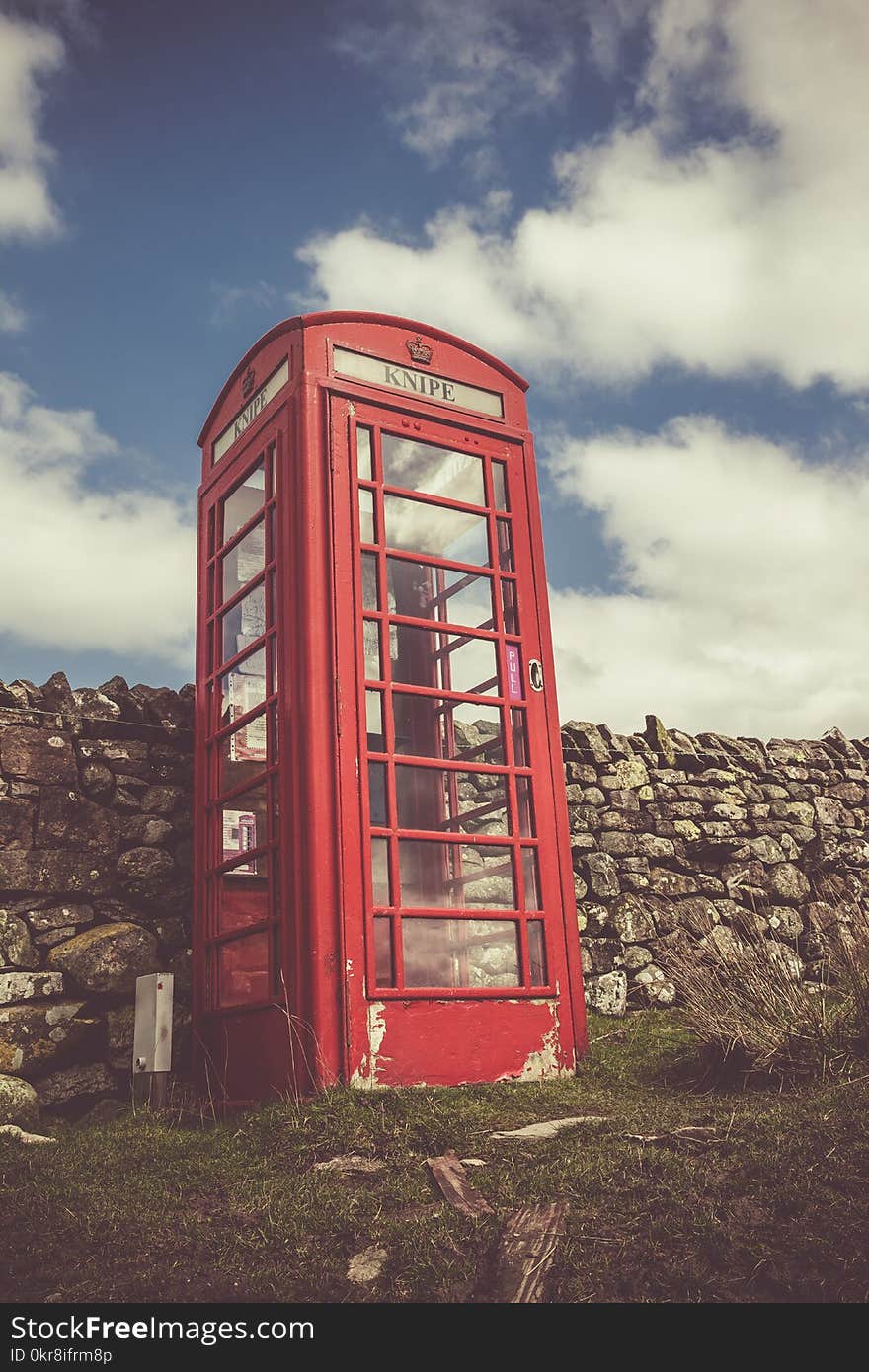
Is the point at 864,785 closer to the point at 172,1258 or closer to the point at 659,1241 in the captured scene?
the point at 659,1241

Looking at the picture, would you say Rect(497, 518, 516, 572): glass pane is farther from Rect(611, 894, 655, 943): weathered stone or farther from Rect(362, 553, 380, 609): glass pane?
Rect(611, 894, 655, 943): weathered stone

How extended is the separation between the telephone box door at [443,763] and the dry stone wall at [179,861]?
3.72ft

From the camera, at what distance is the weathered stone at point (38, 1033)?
15.3 ft

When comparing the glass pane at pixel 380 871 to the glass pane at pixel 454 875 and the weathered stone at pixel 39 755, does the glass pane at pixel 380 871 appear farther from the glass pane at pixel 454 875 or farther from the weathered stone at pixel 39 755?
the weathered stone at pixel 39 755

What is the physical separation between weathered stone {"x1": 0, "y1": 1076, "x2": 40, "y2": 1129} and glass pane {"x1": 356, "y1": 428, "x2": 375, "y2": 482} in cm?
300

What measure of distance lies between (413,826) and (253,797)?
79cm

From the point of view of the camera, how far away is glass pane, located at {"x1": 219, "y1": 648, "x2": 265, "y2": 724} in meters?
5.02

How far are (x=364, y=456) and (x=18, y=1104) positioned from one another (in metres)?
3.17

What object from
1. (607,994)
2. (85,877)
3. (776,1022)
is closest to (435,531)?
(85,877)

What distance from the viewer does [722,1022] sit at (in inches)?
168

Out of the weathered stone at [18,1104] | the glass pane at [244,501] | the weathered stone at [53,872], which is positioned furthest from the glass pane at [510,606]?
the weathered stone at [18,1104]

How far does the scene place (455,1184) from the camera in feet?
10.2
